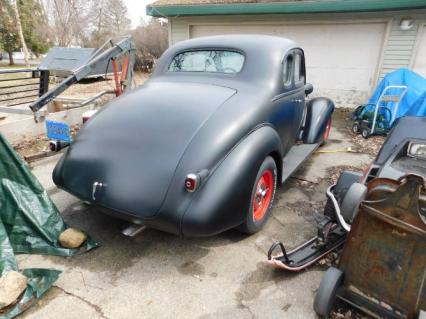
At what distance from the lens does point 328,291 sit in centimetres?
208

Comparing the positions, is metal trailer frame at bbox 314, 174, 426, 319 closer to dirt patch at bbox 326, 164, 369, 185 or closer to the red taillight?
the red taillight

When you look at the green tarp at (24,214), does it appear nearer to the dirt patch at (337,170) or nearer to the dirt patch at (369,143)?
the dirt patch at (337,170)

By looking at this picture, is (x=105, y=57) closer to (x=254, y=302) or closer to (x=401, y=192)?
(x=254, y=302)

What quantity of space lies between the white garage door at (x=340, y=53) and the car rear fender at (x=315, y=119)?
4350mm

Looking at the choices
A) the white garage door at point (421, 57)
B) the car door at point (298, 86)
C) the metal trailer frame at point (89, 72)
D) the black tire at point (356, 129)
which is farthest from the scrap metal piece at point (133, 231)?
the white garage door at point (421, 57)

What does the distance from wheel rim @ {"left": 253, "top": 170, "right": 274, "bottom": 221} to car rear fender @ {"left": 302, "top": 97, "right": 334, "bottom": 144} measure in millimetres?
1733

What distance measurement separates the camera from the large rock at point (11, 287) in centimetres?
212

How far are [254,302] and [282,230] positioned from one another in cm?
108

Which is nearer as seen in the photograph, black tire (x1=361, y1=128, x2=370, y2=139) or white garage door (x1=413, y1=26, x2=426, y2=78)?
black tire (x1=361, y1=128, x2=370, y2=139)

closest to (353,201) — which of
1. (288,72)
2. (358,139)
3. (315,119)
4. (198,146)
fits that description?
(198,146)

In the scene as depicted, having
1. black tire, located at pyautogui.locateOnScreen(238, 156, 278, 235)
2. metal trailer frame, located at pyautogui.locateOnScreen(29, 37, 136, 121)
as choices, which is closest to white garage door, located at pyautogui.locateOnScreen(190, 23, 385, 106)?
metal trailer frame, located at pyautogui.locateOnScreen(29, 37, 136, 121)

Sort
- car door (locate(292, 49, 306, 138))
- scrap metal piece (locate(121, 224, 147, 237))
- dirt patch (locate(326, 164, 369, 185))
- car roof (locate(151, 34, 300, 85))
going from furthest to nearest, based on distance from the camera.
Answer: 1. dirt patch (locate(326, 164, 369, 185))
2. car door (locate(292, 49, 306, 138))
3. car roof (locate(151, 34, 300, 85))
4. scrap metal piece (locate(121, 224, 147, 237))

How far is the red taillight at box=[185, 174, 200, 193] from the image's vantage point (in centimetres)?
236

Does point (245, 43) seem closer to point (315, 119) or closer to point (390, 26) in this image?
point (315, 119)
